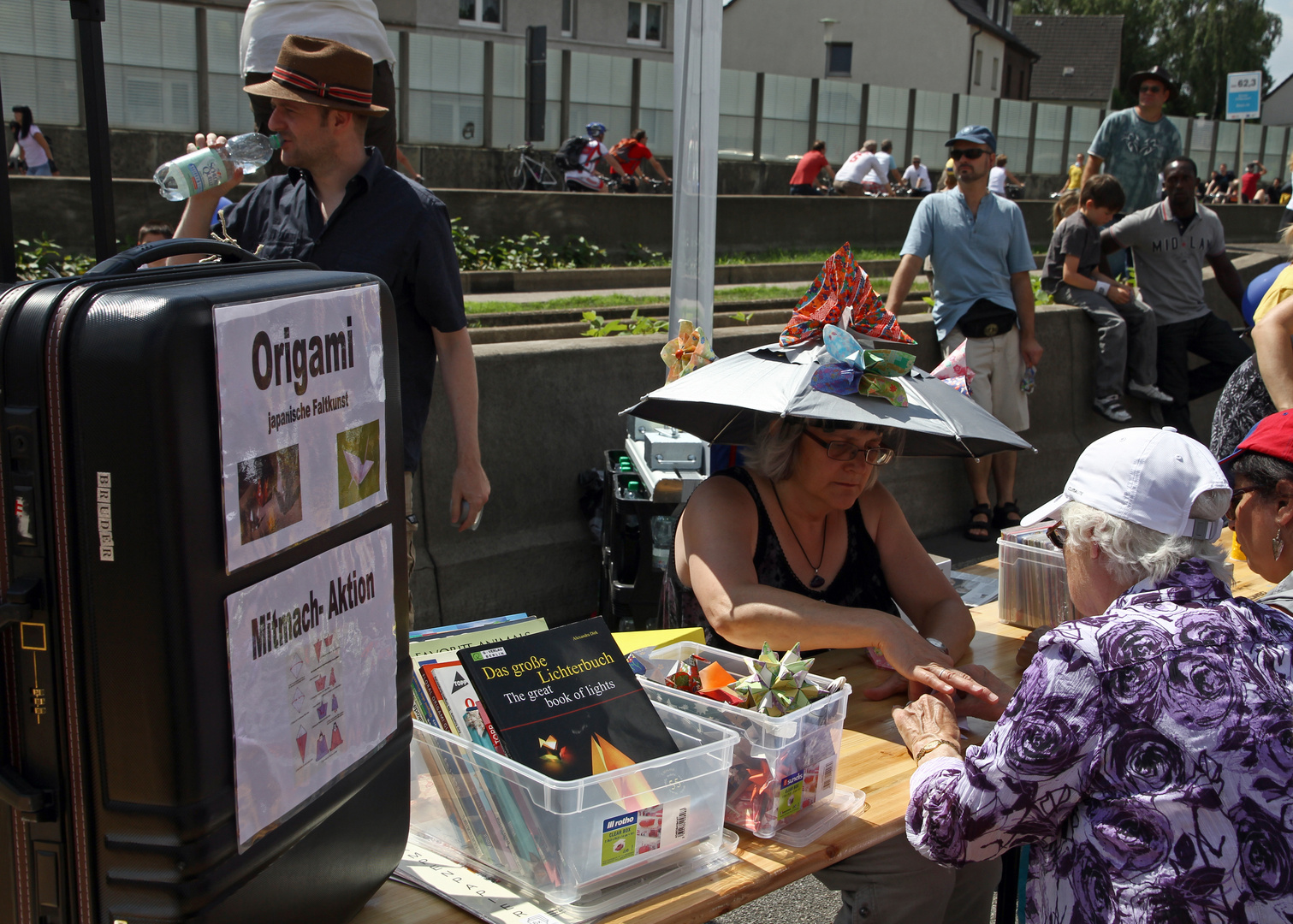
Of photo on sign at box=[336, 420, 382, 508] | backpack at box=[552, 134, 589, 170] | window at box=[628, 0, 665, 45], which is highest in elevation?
window at box=[628, 0, 665, 45]

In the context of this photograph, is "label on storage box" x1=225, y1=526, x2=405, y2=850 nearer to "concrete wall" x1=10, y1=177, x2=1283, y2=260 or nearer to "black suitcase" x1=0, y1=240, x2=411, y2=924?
"black suitcase" x1=0, y1=240, x2=411, y2=924

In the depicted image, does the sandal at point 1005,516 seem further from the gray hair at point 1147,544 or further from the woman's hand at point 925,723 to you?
the gray hair at point 1147,544

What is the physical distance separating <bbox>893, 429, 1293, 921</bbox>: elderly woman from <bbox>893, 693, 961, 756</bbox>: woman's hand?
11.1 inches

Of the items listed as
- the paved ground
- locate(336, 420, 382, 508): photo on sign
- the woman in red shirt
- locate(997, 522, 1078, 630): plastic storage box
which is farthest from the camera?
the woman in red shirt

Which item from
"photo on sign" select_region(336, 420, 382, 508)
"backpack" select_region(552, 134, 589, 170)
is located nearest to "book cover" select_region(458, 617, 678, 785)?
"photo on sign" select_region(336, 420, 382, 508)

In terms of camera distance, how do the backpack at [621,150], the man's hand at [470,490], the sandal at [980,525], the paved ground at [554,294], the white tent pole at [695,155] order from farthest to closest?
the backpack at [621,150], the paved ground at [554,294], the sandal at [980,525], the white tent pole at [695,155], the man's hand at [470,490]

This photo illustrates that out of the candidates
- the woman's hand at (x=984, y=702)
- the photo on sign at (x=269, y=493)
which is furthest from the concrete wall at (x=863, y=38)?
the photo on sign at (x=269, y=493)

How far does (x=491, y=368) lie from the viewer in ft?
16.6

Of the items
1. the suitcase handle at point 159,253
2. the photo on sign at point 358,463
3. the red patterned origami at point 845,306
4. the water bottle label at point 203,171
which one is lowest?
the photo on sign at point 358,463

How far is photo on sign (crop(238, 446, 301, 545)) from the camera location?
135 centimetres

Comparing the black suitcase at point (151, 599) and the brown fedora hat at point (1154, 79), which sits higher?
the brown fedora hat at point (1154, 79)

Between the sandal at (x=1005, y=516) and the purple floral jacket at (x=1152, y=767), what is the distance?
5.29 metres

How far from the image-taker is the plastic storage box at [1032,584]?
3.23 m

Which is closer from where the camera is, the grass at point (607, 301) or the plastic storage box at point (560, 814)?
the plastic storage box at point (560, 814)
